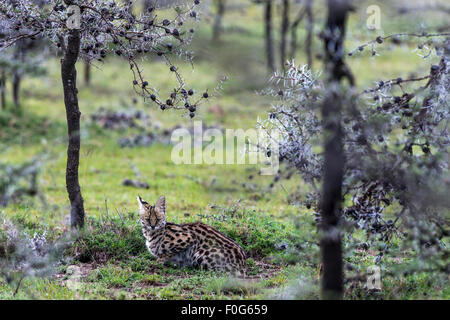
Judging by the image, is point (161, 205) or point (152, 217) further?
point (161, 205)

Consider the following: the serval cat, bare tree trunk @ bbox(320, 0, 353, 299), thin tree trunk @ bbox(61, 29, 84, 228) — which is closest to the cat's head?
the serval cat

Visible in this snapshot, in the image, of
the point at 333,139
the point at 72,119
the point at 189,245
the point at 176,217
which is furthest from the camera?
the point at 176,217

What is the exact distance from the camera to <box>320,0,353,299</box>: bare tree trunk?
5805 mm

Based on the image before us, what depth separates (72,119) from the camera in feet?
32.7

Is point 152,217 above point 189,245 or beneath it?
above

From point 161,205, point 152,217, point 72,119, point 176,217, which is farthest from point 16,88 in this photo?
point 152,217

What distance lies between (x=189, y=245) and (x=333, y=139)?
165 inches

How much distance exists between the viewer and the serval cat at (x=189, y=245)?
356 inches

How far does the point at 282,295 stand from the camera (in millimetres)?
7676

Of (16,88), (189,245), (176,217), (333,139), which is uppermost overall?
(16,88)

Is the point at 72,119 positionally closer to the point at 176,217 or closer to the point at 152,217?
the point at 152,217

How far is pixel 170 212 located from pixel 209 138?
332 inches

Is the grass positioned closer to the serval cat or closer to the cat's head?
the serval cat
